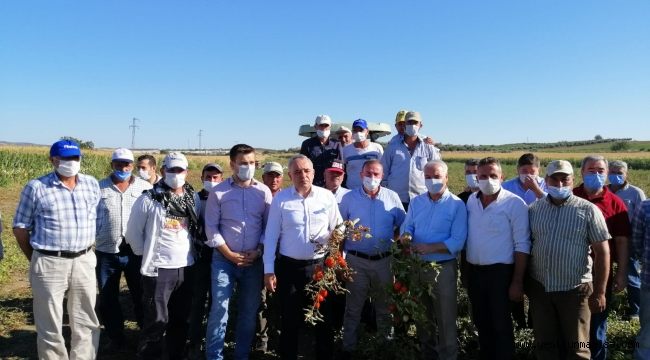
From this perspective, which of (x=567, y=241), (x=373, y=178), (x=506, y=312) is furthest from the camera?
(x=373, y=178)

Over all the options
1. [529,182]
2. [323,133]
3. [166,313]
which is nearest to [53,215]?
[166,313]

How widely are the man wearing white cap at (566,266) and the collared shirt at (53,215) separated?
444cm

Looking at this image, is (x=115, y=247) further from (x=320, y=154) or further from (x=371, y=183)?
(x=371, y=183)

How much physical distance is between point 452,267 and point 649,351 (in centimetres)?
189

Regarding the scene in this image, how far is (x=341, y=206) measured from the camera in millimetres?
5070

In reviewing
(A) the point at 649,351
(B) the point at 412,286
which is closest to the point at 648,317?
(A) the point at 649,351

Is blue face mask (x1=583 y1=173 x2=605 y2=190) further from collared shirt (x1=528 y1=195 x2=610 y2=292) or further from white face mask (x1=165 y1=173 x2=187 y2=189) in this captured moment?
white face mask (x1=165 y1=173 x2=187 y2=189)

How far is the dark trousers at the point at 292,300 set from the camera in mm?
4535

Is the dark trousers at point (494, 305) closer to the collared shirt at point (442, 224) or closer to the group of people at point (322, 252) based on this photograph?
the group of people at point (322, 252)

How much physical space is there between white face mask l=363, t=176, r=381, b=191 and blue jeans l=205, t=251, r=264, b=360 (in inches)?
56.0

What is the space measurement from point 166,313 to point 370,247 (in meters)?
2.27

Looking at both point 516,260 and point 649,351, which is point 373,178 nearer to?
point 516,260

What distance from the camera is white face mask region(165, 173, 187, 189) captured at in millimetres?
4660

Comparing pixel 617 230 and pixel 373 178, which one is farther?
pixel 373 178
